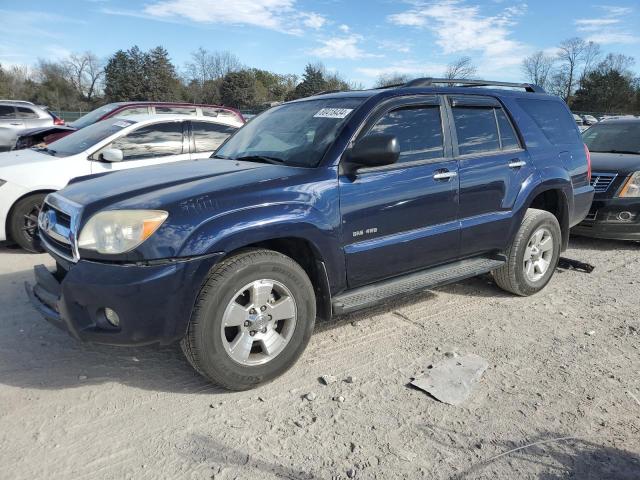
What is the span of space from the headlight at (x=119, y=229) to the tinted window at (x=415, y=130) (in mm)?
1648

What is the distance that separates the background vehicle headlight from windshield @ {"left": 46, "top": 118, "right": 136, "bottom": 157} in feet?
21.0

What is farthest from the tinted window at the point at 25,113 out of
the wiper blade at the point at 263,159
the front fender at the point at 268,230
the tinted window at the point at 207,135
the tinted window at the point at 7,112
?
the front fender at the point at 268,230

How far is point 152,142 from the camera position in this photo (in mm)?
6684

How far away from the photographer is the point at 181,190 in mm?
2994

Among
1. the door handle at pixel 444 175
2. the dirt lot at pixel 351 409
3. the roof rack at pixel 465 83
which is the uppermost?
the roof rack at pixel 465 83

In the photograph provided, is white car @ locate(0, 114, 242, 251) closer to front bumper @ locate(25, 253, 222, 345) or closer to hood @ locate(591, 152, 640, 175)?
front bumper @ locate(25, 253, 222, 345)

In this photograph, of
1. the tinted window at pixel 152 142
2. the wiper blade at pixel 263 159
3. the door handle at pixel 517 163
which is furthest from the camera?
the tinted window at pixel 152 142

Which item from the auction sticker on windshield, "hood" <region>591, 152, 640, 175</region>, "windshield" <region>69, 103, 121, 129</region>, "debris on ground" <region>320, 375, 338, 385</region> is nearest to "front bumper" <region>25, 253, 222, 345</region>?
"debris on ground" <region>320, 375, 338, 385</region>

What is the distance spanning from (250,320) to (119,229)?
3.00 feet

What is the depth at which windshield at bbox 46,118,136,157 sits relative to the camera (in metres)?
6.38

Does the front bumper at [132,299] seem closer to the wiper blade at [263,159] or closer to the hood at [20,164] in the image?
the wiper blade at [263,159]

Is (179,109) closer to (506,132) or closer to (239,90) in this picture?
(506,132)

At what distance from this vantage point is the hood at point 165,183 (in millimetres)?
2939

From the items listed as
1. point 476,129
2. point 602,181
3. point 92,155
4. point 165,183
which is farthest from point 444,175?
point 92,155
